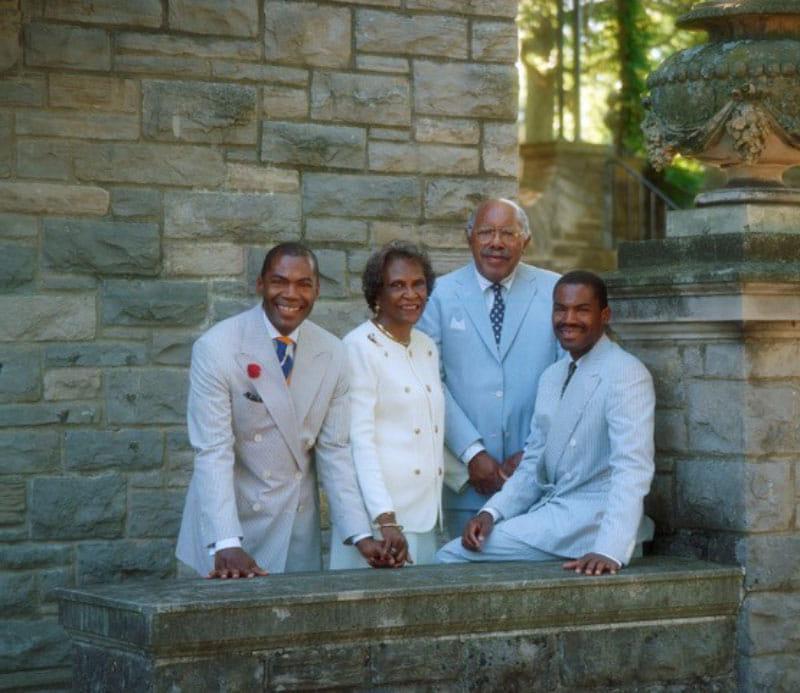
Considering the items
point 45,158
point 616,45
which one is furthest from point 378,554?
point 616,45

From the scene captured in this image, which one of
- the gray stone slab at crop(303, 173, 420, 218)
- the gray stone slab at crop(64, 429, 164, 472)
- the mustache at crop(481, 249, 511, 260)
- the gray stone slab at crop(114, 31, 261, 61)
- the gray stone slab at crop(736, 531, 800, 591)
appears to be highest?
the gray stone slab at crop(114, 31, 261, 61)

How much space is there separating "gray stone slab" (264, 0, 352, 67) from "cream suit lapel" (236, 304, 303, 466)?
2.49m

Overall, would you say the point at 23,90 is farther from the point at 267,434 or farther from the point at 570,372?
the point at 570,372

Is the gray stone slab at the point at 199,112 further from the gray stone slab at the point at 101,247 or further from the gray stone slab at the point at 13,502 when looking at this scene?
the gray stone slab at the point at 13,502

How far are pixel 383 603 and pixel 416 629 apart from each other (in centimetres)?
15

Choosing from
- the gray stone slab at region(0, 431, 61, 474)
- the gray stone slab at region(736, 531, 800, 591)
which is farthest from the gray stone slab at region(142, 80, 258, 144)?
the gray stone slab at region(736, 531, 800, 591)

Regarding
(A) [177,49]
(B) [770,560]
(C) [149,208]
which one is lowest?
(B) [770,560]

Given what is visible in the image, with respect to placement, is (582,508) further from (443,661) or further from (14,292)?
(14,292)

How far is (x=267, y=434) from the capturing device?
18.3 feet

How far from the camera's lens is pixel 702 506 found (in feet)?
18.9

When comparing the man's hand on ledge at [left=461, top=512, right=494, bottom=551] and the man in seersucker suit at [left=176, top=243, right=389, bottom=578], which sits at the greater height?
the man in seersucker suit at [left=176, top=243, right=389, bottom=578]

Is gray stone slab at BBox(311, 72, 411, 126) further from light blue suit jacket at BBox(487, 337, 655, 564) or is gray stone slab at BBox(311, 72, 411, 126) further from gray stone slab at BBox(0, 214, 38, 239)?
light blue suit jacket at BBox(487, 337, 655, 564)

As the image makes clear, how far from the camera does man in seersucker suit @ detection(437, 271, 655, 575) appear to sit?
548cm

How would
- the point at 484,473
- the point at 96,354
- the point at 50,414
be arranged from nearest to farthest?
the point at 484,473 < the point at 50,414 < the point at 96,354
